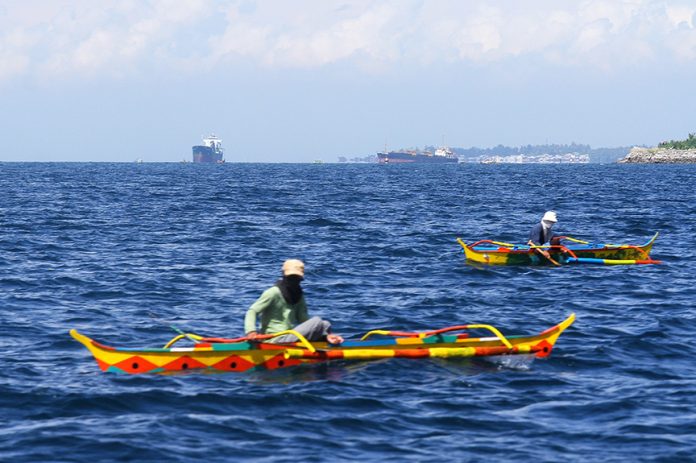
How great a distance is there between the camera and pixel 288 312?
13.6 meters

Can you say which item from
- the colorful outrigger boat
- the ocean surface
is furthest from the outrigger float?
the colorful outrigger boat

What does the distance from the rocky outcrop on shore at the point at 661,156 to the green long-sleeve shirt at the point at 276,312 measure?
16753cm

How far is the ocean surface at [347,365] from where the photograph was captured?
1035 cm

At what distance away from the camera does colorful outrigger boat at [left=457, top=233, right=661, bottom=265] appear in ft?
81.7

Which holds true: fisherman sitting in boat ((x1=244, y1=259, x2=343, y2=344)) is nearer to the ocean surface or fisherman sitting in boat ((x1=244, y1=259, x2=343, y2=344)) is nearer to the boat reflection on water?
the boat reflection on water

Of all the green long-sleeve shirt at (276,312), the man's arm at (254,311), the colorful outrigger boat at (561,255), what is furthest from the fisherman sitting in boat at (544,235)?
the man's arm at (254,311)

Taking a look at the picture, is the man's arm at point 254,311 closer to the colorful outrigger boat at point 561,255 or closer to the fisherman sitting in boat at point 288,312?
the fisherman sitting in boat at point 288,312

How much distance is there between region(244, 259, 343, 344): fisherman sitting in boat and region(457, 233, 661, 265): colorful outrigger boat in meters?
11.7

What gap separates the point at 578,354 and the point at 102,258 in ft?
48.8

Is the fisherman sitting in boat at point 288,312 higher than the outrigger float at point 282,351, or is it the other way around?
the fisherman sitting in boat at point 288,312

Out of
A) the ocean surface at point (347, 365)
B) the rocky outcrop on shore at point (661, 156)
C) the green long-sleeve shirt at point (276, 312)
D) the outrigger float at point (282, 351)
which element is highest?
the rocky outcrop on shore at point (661, 156)

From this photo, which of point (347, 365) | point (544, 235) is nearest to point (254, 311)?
point (347, 365)

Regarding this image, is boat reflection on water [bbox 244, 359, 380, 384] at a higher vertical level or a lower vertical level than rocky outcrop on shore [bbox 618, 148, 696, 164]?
lower

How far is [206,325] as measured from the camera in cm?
1683
